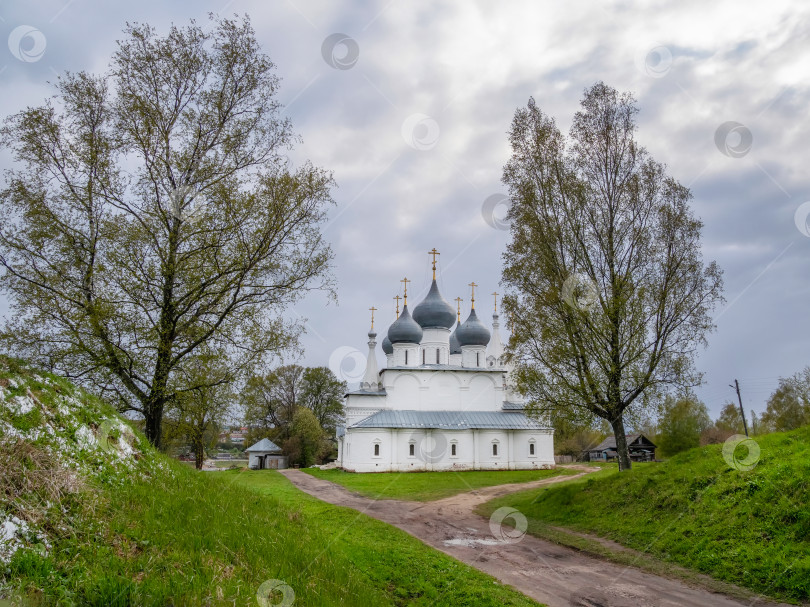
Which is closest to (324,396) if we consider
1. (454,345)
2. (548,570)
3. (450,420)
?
(454,345)

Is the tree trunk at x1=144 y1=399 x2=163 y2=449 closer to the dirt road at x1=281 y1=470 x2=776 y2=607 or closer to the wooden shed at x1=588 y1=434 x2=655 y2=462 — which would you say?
the dirt road at x1=281 y1=470 x2=776 y2=607

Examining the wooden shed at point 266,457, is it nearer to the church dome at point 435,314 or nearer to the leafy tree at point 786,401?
the church dome at point 435,314

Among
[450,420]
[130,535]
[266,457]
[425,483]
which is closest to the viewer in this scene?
[130,535]

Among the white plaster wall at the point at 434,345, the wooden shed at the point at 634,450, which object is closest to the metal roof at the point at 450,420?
the white plaster wall at the point at 434,345

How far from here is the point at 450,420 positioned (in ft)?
143

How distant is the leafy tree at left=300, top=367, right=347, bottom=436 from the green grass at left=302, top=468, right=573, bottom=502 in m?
23.4

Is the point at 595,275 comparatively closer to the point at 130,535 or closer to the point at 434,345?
the point at 130,535

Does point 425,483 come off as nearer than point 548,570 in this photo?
No

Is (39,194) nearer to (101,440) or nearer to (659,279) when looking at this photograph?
(101,440)

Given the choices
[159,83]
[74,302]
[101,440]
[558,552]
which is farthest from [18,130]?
[558,552]

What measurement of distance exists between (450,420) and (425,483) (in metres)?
13.2

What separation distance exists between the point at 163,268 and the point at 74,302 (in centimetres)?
192

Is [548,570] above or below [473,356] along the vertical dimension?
below

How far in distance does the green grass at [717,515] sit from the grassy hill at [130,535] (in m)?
4.07
